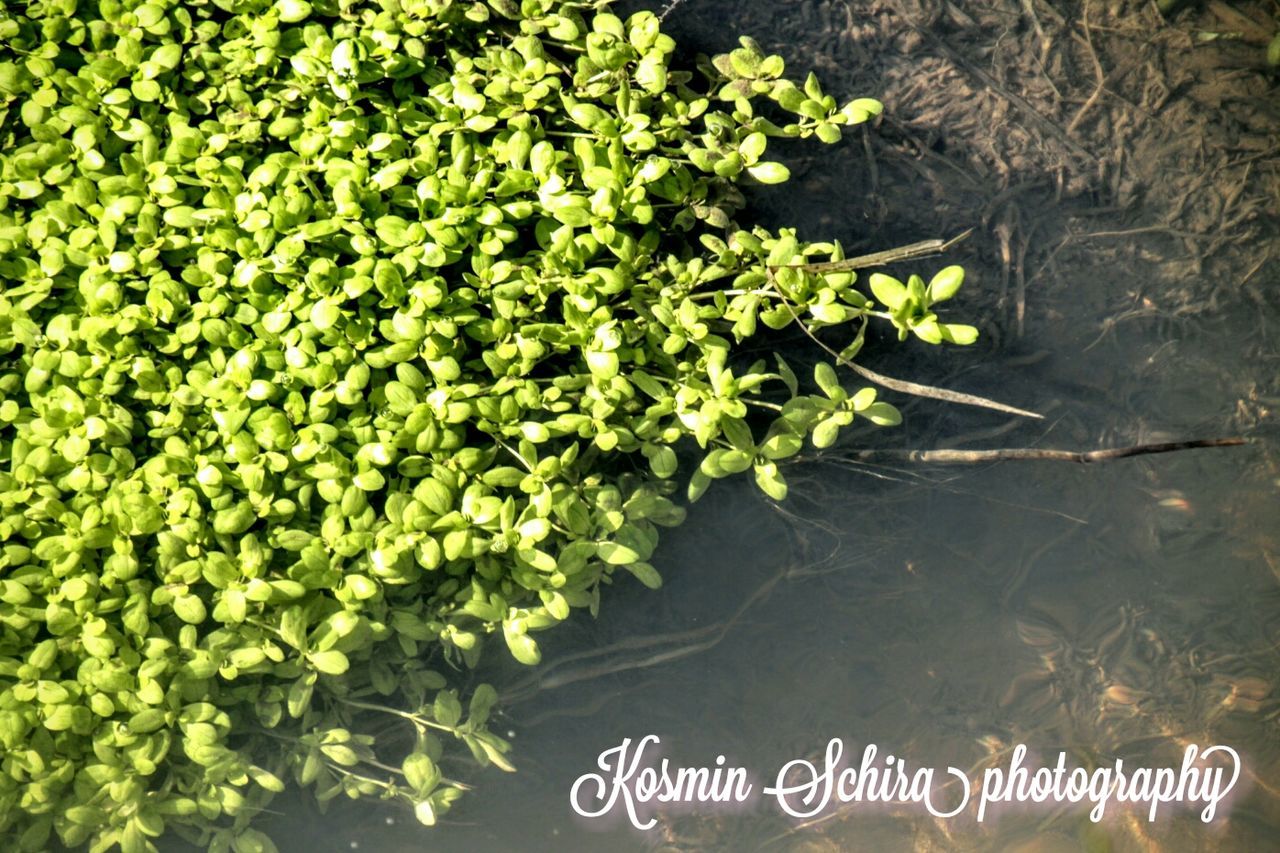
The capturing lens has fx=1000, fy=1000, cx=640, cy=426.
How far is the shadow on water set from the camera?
1.88 meters

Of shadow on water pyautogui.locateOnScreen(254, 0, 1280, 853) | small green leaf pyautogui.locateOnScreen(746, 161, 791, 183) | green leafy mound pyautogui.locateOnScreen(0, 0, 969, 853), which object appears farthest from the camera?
shadow on water pyautogui.locateOnScreen(254, 0, 1280, 853)

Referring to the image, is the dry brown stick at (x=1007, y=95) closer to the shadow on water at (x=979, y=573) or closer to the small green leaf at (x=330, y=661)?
the shadow on water at (x=979, y=573)

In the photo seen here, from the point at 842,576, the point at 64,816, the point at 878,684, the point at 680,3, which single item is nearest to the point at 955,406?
the point at 842,576

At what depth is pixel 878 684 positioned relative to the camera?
1.94 m

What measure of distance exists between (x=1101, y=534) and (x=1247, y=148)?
0.81m

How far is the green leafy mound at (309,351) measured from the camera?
1484mm

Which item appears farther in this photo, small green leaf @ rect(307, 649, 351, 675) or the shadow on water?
the shadow on water

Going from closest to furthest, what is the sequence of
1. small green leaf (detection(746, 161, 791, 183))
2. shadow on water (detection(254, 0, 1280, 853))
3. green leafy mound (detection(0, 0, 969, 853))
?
1. green leafy mound (detection(0, 0, 969, 853))
2. small green leaf (detection(746, 161, 791, 183))
3. shadow on water (detection(254, 0, 1280, 853))

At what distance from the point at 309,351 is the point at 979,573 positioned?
4.27 ft

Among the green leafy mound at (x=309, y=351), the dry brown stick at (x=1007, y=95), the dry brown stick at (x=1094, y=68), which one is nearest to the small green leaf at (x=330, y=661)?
the green leafy mound at (x=309, y=351)

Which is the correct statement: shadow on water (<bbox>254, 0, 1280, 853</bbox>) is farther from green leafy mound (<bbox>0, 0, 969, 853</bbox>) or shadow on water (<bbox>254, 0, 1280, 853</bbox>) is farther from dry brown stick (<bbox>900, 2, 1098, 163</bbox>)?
green leafy mound (<bbox>0, 0, 969, 853</bbox>)

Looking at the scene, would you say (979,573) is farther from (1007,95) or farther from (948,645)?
(1007,95)

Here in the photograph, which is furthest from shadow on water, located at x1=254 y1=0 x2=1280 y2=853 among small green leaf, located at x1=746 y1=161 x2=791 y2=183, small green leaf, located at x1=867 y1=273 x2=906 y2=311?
small green leaf, located at x1=867 y1=273 x2=906 y2=311

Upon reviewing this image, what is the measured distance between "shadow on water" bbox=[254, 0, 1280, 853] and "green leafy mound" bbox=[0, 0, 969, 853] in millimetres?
267
